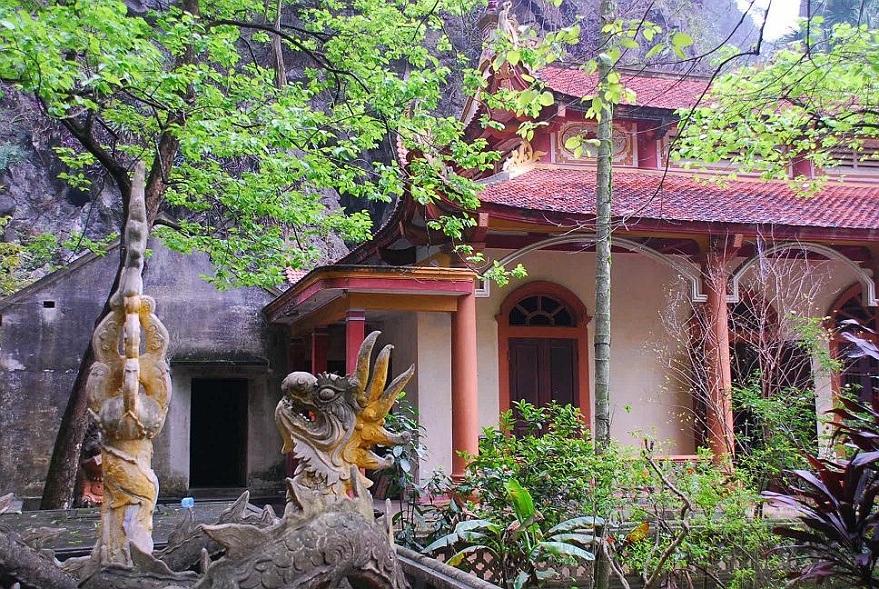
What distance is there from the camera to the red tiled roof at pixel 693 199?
10.7m

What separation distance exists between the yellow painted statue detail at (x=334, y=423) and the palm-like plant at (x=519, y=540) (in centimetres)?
153

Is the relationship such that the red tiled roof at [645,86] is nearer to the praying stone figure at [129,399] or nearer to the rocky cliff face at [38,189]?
the praying stone figure at [129,399]

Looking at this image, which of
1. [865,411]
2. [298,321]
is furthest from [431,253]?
[865,411]

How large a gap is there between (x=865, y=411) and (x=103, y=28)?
7.11 meters

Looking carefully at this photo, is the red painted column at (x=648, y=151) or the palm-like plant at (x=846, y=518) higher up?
the red painted column at (x=648, y=151)

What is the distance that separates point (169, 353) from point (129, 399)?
953 centimetres

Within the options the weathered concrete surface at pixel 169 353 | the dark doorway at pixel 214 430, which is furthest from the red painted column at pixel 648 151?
the dark doorway at pixel 214 430

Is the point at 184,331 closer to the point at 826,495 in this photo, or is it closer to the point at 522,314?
the point at 522,314

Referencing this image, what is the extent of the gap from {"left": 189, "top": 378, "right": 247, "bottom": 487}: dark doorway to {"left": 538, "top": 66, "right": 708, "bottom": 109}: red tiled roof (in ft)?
27.6

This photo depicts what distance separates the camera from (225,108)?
29.8 feet

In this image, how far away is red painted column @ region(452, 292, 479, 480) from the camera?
32.4 feet

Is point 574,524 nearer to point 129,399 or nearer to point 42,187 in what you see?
point 129,399

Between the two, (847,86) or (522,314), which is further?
(522,314)

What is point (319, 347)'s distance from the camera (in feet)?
41.2
